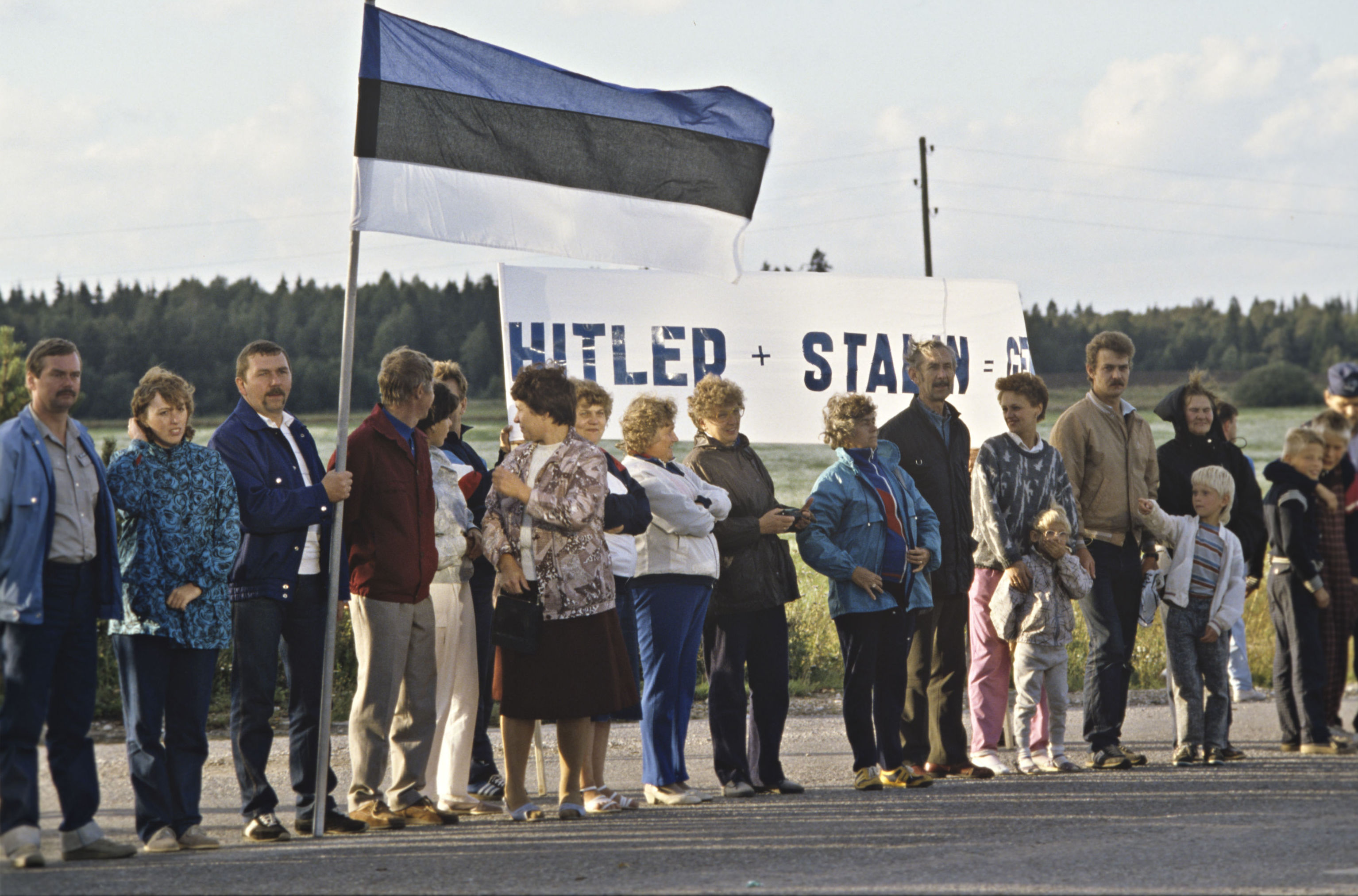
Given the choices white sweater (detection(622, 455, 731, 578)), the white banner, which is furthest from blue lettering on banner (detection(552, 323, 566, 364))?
white sweater (detection(622, 455, 731, 578))

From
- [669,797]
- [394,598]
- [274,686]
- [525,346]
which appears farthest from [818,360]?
[274,686]

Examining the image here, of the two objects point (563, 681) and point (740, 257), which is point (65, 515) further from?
point (740, 257)

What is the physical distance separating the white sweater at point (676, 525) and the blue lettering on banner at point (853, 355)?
488 centimetres

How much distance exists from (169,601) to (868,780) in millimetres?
3598

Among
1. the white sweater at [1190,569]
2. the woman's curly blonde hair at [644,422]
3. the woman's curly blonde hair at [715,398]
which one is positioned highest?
the woman's curly blonde hair at [715,398]

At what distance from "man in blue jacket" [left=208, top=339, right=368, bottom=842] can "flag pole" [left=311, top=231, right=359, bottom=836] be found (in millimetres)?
62

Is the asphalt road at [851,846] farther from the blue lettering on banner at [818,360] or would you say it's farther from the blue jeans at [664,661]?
the blue lettering on banner at [818,360]

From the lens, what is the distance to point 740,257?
8.05 metres

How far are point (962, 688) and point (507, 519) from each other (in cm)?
300

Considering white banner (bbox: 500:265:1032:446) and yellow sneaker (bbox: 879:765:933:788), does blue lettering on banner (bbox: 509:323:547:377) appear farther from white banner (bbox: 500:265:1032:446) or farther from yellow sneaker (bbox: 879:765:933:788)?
yellow sneaker (bbox: 879:765:933:788)

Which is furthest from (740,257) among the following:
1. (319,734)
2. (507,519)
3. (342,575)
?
(319,734)

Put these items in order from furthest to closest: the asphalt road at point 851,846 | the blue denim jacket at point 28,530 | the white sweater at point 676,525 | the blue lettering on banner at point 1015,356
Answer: the blue lettering on banner at point 1015,356
the white sweater at point 676,525
the blue denim jacket at point 28,530
the asphalt road at point 851,846

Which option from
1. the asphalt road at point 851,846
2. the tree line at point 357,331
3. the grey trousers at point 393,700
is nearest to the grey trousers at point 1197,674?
the asphalt road at point 851,846

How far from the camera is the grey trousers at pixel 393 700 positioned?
639 centimetres
